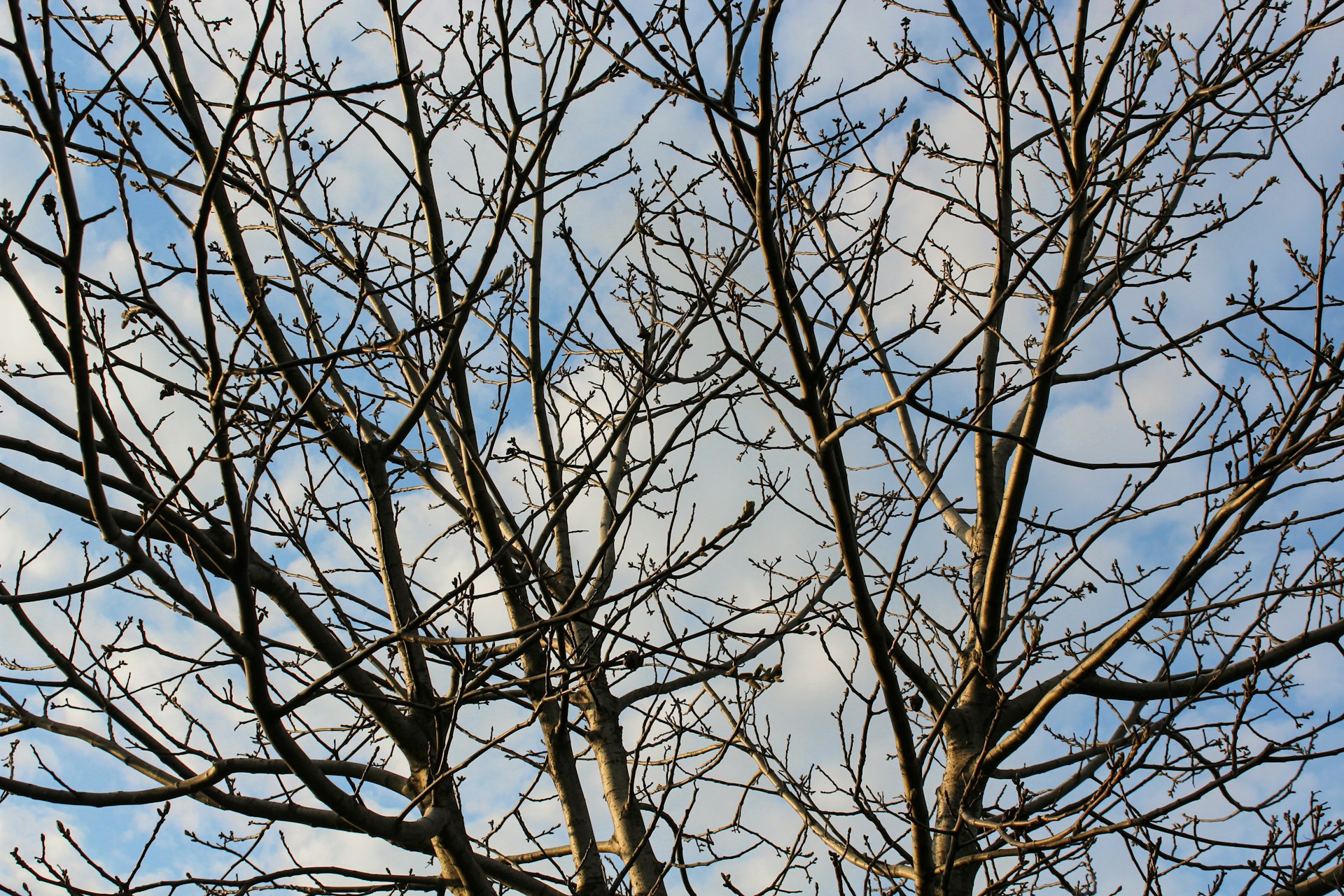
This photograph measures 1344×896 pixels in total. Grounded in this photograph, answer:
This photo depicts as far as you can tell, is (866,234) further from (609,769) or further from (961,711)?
(609,769)

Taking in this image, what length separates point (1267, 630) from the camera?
10.8 ft

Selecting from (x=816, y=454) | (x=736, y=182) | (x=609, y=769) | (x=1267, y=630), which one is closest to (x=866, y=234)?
(x=736, y=182)

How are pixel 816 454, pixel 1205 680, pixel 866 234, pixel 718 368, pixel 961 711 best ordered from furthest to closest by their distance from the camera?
pixel 718 368 < pixel 961 711 < pixel 1205 680 < pixel 866 234 < pixel 816 454

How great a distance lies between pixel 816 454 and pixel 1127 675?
87.1 inches

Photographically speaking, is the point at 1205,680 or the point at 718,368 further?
the point at 718,368

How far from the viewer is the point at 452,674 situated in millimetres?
2789

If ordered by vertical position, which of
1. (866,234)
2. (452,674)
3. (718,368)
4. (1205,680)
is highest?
(718,368)

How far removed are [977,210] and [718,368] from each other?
4.13 feet

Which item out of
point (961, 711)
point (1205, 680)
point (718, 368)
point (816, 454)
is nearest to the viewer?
point (816, 454)

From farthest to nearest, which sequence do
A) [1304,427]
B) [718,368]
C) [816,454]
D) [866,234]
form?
1. [718,368]
2. [866,234]
3. [1304,427]
4. [816,454]

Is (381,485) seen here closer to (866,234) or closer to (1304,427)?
(866,234)

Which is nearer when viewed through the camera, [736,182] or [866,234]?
[736,182]

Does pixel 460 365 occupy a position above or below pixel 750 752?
above

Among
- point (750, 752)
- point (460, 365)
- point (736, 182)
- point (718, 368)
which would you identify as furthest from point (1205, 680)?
point (460, 365)
